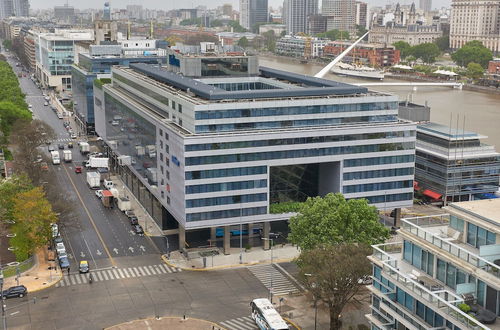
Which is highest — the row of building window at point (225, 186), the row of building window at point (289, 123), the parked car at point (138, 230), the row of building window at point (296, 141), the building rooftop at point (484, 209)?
the building rooftop at point (484, 209)

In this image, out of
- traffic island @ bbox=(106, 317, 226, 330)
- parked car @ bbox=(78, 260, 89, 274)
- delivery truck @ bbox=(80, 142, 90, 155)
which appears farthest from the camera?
delivery truck @ bbox=(80, 142, 90, 155)

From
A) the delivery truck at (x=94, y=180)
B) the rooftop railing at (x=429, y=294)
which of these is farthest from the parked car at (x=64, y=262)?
the rooftop railing at (x=429, y=294)

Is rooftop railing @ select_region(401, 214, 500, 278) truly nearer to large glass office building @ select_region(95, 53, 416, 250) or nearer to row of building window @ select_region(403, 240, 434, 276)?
row of building window @ select_region(403, 240, 434, 276)

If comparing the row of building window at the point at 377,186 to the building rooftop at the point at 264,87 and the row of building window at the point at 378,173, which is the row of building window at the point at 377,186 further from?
the building rooftop at the point at 264,87

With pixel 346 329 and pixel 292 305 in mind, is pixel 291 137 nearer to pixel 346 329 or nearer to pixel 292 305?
pixel 292 305

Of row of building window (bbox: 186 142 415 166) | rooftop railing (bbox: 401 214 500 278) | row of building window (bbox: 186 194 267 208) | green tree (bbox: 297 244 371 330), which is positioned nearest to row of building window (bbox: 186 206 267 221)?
row of building window (bbox: 186 194 267 208)

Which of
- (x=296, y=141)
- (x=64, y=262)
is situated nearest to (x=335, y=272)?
(x=296, y=141)

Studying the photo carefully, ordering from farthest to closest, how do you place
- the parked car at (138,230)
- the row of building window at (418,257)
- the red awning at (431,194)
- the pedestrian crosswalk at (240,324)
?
the red awning at (431,194)
the parked car at (138,230)
the pedestrian crosswalk at (240,324)
the row of building window at (418,257)
